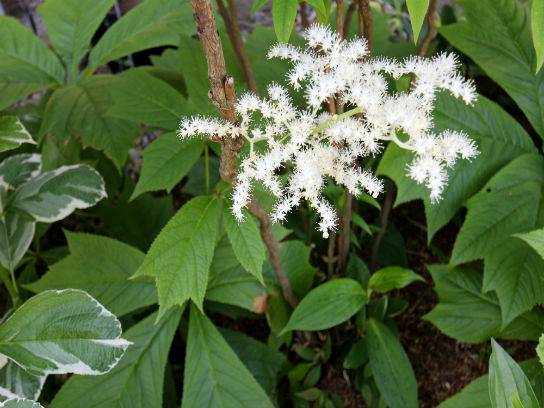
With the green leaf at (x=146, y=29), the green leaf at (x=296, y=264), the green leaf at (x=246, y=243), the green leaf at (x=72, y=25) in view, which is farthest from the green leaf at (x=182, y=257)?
the green leaf at (x=72, y=25)

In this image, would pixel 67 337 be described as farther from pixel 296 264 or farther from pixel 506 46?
pixel 506 46

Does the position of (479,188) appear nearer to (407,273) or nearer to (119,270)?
(407,273)

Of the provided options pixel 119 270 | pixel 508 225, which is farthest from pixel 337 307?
pixel 119 270

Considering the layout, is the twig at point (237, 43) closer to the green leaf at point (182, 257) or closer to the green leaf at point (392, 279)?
the green leaf at point (182, 257)

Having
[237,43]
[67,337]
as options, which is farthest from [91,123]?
[67,337]

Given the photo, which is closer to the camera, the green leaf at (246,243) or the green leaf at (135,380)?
the green leaf at (246,243)

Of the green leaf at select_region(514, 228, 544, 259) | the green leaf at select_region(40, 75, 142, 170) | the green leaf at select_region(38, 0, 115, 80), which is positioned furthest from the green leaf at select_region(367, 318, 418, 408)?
the green leaf at select_region(38, 0, 115, 80)
